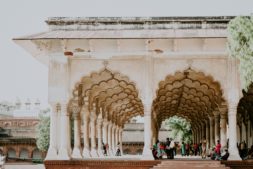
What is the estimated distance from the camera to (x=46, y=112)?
53.0 m

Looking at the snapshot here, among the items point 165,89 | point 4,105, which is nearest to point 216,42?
point 165,89

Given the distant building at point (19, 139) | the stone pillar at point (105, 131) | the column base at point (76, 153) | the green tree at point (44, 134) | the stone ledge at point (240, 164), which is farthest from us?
the distant building at point (19, 139)

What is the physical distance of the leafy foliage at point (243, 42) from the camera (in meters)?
13.1

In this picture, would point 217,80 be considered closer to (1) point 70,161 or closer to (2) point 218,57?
(2) point 218,57

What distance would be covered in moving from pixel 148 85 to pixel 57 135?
3526mm

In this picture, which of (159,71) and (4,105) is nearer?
(159,71)

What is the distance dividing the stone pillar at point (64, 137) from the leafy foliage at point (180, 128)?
2609 cm

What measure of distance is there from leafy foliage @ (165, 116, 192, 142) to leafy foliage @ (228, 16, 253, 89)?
28391mm

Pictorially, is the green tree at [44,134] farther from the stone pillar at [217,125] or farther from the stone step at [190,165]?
the stone step at [190,165]

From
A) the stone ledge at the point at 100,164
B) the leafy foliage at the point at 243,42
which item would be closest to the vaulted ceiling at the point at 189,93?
the leafy foliage at the point at 243,42

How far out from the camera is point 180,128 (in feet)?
140

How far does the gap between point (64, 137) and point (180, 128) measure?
27.6 meters

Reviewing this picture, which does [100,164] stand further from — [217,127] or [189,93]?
[217,127]

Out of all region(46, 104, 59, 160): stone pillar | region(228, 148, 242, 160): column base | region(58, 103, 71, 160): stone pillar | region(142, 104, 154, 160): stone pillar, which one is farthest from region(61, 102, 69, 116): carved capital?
region(228, 148, 242, 160): column base
